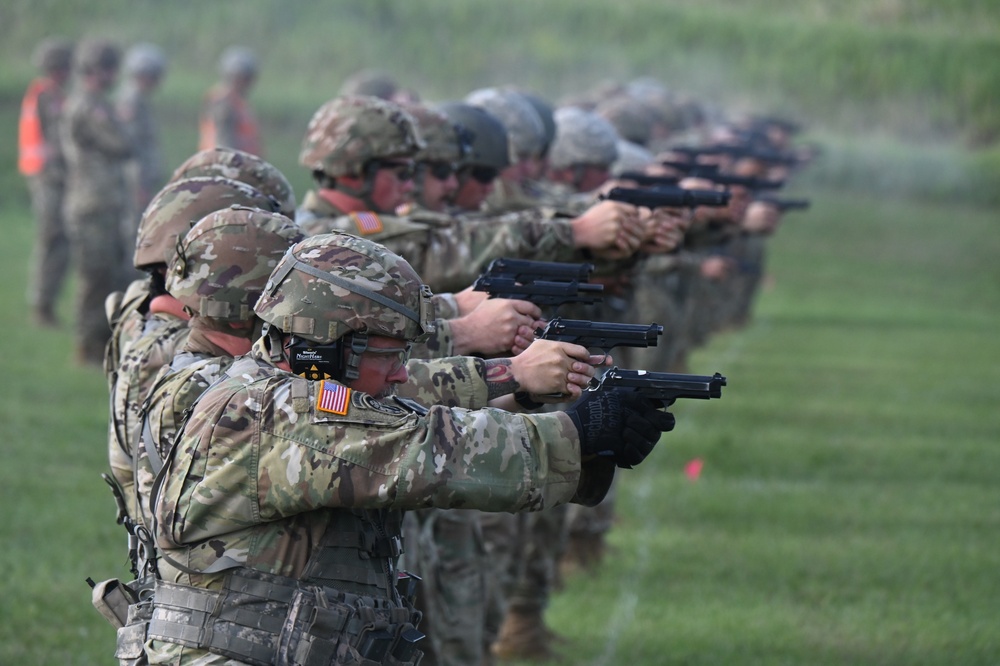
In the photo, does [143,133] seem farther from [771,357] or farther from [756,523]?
[756,523]

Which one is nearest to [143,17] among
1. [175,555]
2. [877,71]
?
[877,71]

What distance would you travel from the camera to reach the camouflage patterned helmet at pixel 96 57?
14.7 m

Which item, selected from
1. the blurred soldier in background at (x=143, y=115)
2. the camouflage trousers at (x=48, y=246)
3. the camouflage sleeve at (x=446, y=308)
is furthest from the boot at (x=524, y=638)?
the blurred soldier in background at (x=143, y=115)

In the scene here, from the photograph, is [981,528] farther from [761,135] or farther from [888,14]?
[888,14]

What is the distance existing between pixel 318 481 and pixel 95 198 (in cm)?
1143

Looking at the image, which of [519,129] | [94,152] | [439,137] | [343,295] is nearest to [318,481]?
[343,295]

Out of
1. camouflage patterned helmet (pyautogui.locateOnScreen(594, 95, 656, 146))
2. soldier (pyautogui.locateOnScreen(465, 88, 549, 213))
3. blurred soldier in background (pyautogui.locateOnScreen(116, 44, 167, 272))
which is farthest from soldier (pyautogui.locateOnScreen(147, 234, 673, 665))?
blurred soldier in background (pyautogui.locateOnScreen(116, 44, 167, 272))

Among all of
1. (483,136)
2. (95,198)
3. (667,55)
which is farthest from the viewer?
(667,55)

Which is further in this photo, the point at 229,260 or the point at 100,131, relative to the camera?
the point at 100,131

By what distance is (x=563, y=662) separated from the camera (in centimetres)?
867

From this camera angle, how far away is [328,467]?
426 centimetres

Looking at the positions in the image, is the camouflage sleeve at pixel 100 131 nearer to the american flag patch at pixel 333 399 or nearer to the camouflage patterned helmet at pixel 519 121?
the camouflage patterned helmet at pixel 519 121

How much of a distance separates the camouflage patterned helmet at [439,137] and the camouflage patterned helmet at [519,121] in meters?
1.72

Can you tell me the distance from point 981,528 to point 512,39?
28442mm
